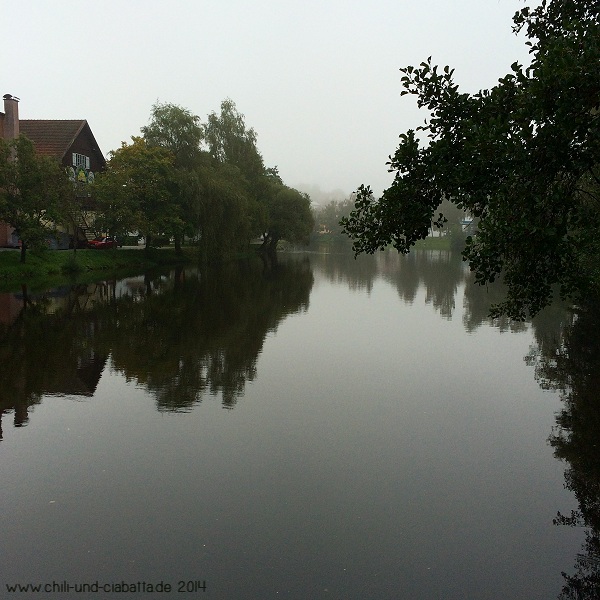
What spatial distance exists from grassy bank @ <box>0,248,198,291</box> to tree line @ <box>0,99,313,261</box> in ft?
4.59

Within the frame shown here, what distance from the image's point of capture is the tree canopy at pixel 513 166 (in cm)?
674

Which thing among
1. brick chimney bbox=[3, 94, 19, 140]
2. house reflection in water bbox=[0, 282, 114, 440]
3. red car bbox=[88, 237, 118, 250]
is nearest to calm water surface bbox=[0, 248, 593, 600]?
house reflection in water bbox=[0, 282, 114, 440]

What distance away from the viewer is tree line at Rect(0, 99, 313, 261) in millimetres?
35344

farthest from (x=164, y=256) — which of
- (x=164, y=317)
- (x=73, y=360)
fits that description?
(x=73, y=360)

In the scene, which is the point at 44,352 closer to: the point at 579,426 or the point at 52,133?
the point at 579,426

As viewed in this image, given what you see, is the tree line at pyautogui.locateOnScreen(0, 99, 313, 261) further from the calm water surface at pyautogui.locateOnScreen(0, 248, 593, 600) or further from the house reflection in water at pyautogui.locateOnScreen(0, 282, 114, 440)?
the calm water surface at pyautogui.locateOnScreen(0, 248, 593, 600)

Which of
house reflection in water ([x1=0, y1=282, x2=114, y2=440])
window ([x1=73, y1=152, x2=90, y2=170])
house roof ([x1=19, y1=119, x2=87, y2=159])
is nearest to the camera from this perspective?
house reflection in water ([x1=0, y1=282, x2=114, y2=440])

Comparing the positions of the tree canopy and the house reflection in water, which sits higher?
the tree canopy

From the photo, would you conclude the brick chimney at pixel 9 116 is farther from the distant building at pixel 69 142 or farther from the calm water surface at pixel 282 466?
→ the calm water surface at pixel 282 466

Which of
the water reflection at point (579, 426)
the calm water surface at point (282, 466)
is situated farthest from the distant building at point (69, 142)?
the water reflection at point (579, 426)

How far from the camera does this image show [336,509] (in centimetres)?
730

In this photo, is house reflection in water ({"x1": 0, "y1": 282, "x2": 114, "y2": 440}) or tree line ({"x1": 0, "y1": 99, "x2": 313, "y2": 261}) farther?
tree line ({"x1": 0, "y1": 99, "x2": 313, "y2": 261})

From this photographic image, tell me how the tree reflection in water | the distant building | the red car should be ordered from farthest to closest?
the distant building < the red car < the tree reflection in water

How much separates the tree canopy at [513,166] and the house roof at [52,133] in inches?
1979
